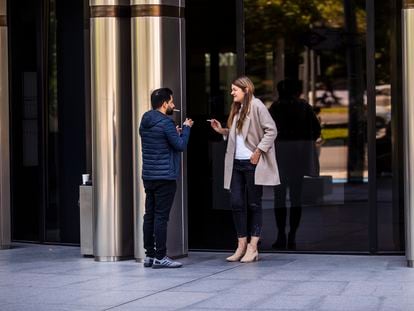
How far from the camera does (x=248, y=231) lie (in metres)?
12.4

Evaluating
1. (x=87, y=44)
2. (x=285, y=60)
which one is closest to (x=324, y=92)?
(x=285, y=60)

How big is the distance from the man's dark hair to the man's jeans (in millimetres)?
774

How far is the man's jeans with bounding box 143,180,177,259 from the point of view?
36.0ft

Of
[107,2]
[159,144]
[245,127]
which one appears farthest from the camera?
[107,2]

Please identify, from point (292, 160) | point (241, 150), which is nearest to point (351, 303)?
point (241, 150)

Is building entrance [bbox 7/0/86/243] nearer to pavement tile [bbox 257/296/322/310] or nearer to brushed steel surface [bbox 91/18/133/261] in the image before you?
brushed steel surface [bbox 91/18/133/261]

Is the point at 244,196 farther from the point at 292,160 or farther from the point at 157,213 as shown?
the point at 292,160

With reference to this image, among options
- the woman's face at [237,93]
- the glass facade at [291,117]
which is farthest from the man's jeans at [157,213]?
the glass facade at [291,117]

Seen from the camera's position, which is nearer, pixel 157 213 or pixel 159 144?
pixel 159 144

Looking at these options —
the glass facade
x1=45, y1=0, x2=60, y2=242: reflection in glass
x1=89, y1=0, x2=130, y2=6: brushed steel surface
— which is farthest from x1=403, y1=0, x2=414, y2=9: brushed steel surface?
x1=45, y1=0, x2=60, y2=242: reflection in glass

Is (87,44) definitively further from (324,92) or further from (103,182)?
(324,92)

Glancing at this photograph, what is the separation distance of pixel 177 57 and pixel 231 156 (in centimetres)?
122

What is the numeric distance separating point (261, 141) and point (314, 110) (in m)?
1.70

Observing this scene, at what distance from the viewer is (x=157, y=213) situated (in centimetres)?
1101
